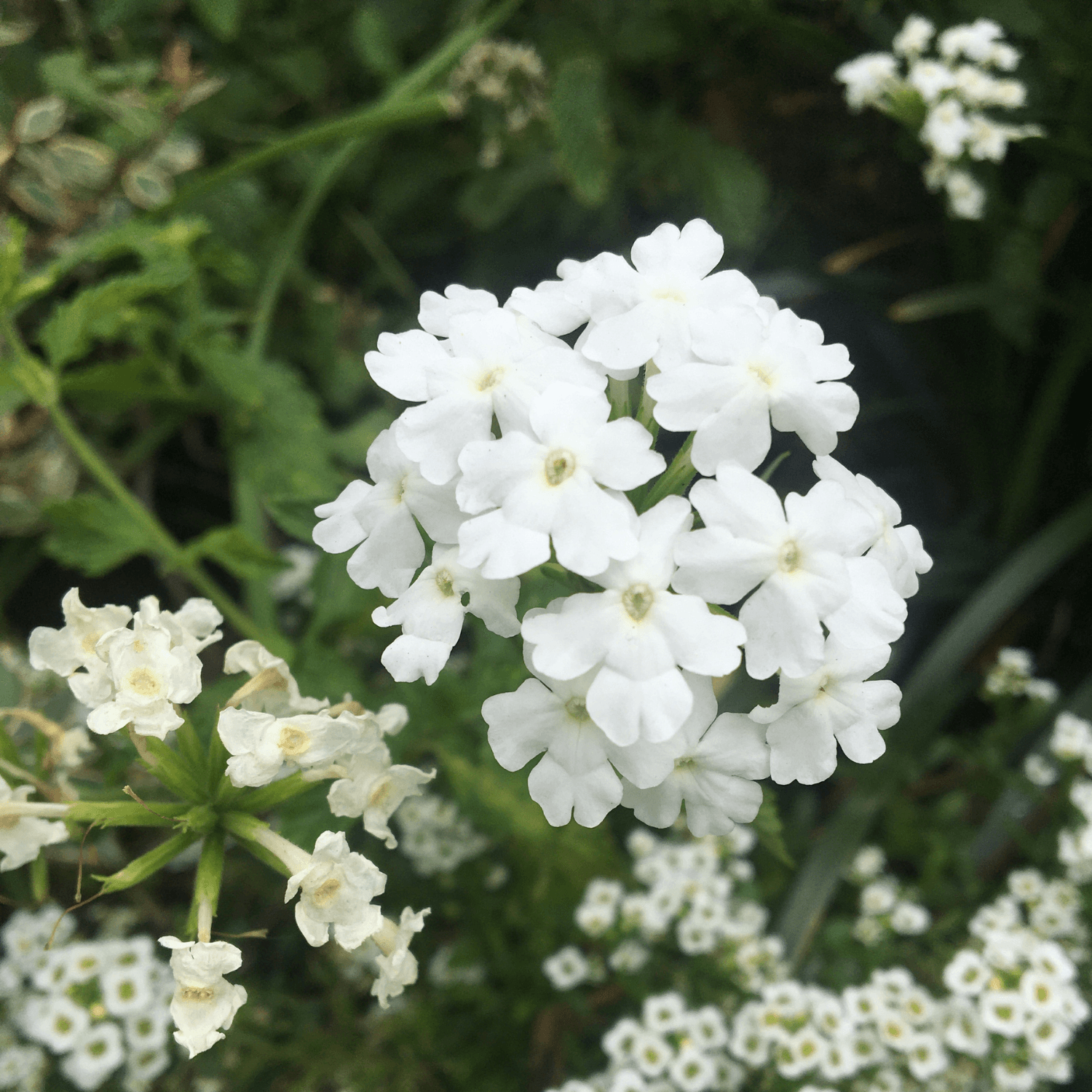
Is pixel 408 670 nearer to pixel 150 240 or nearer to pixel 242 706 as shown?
pixel 242 706

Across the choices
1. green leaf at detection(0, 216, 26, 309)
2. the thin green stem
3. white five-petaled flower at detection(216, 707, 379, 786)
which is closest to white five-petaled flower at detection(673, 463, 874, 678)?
white five-petaled flower at detection(216, 707, 379, 786)

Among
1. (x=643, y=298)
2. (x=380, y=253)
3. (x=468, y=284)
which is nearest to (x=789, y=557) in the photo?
(x=643, y=298)

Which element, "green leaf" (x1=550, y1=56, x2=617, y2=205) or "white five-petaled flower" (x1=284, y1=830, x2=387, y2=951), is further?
"green leaf" (x1=550, y1=56, x2=617, y2=205)

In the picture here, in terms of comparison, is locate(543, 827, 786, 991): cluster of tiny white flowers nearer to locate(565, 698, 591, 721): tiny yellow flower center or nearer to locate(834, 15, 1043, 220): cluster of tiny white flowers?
locate(565, 698, 591, 721): tiny yellow flower center

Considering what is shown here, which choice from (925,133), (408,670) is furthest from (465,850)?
(925,133)

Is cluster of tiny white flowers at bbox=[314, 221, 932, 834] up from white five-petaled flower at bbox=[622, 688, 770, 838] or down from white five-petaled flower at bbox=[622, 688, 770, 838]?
up

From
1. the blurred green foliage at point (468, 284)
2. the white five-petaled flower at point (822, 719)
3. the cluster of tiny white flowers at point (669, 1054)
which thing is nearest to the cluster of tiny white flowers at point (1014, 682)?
the blurred green foliage at point (468, 284)

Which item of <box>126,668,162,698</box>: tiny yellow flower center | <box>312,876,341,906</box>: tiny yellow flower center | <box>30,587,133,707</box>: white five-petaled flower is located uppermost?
<box>126,668,162,698</box>: tiny yellow flower center
